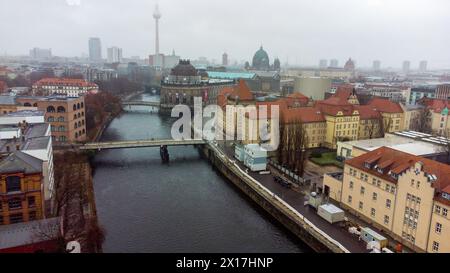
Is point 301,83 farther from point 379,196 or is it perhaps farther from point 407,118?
point 379,196

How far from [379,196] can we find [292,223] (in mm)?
5012

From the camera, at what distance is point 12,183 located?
18.0m

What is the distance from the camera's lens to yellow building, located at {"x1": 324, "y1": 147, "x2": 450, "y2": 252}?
15625 millimetres

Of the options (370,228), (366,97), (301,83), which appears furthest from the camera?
(301,83)

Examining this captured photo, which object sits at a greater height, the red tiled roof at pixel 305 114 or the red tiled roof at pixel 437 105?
the red tiled roof at pixel 437 105

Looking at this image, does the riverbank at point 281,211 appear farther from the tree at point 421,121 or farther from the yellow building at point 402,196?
the tree at point 421,121

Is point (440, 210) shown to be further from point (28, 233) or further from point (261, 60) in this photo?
point (261, 60)

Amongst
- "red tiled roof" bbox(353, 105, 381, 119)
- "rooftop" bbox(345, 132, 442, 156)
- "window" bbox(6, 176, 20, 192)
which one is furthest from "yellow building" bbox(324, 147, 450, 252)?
"red tiled roof" bbox(353, 105, 381, 119)

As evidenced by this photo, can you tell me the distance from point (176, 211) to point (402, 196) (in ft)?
45.0

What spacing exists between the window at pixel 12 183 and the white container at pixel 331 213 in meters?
16.6

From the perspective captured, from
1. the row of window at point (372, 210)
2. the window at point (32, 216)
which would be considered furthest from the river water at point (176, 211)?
the row of window at point (372, 210)

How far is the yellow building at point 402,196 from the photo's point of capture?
1562 cm
